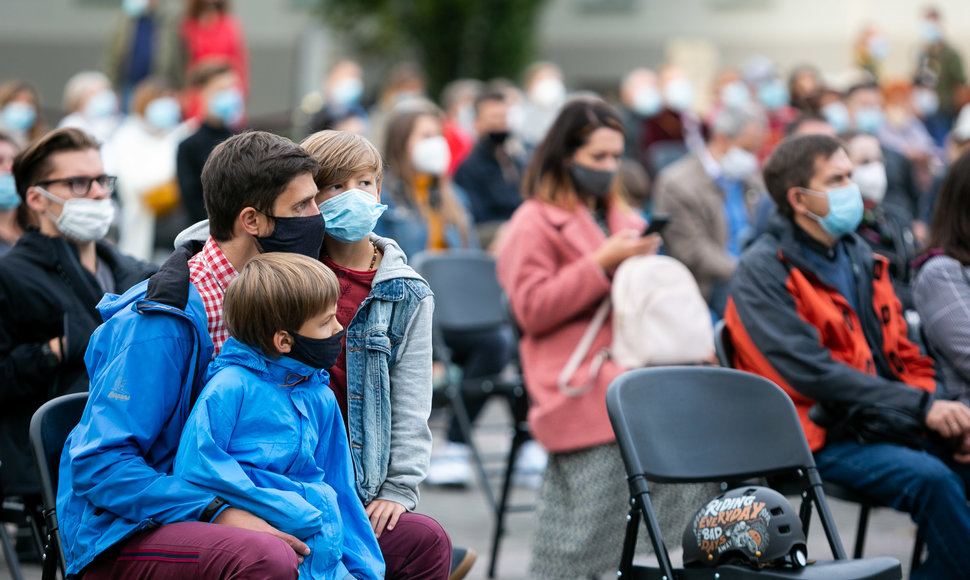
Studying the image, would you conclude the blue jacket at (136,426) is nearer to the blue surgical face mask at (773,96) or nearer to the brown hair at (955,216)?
A: the brown hair at (955,216)

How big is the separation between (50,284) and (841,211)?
9.36ft

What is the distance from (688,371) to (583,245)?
1170 mm

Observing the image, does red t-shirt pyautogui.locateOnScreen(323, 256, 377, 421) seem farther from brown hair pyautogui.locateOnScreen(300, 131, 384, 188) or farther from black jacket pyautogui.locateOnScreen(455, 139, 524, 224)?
black jacket pyautogui.locateOnScreen(455, 139, 524, 224)

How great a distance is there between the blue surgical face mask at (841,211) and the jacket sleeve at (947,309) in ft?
1.23

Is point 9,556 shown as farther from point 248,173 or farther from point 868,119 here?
point 868,119

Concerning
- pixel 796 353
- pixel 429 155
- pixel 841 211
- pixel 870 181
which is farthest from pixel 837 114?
pixel 796 353

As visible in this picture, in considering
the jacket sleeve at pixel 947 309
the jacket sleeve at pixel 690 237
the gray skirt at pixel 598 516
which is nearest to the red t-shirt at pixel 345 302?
the gray skirt at pixel 598 516

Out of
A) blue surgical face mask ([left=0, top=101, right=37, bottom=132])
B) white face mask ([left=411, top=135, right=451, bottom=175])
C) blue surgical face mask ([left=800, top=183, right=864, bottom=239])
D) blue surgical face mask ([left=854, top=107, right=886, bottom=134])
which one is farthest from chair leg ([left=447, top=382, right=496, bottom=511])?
blue surgical face mask ([left=854, top=107, right=886, bottom=134])

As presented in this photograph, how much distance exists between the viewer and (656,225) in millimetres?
4605

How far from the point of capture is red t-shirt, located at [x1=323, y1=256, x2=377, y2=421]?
328 centimetres

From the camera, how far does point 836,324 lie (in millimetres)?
4395

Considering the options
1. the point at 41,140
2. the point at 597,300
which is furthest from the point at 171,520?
the point at 597,300

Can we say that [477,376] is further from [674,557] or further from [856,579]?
[856,579]

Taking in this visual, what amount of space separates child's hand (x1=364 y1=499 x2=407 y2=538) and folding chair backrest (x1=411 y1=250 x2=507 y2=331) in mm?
3173
